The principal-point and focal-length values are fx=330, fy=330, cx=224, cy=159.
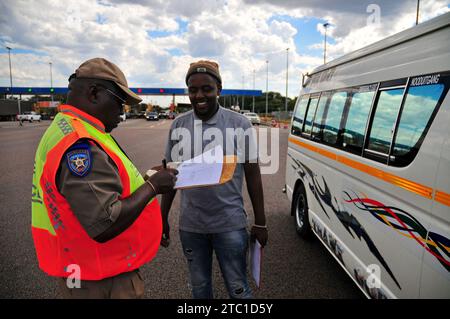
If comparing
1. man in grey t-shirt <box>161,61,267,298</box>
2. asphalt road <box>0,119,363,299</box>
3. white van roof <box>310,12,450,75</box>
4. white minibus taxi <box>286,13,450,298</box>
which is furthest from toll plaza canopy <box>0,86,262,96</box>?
man in grey t-shirt <box>161,61,267,298</box>

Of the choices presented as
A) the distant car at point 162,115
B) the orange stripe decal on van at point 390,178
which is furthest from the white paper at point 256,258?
the distant car at point 162,115

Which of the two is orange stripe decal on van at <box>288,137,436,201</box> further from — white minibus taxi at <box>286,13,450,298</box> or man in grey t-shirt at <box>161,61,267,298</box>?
man in grey t-shirt at <box>161,61,267,298</box>

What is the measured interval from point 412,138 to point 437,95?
0.32 m

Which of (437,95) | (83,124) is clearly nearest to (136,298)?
(83,124)

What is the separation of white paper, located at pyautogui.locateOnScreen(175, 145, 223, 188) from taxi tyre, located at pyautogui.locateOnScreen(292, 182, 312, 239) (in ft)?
9.44

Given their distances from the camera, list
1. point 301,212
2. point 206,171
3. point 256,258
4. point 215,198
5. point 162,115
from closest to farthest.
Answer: point 206,171 < point 215,198 < point 256,258 < point 301,212 < point 162,115

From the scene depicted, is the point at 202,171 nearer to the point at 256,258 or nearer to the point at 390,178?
the point at 256,258

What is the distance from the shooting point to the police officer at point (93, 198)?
1.42 meters

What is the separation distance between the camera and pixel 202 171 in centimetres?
196

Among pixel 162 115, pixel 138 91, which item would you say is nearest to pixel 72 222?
pixel 162 115

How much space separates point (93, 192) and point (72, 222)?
0.77ft

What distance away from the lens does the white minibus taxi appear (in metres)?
1.95

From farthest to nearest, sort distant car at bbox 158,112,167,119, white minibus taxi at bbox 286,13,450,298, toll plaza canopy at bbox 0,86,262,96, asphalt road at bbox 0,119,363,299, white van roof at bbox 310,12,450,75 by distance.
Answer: toll plaza canopy at bbox 0,86,262,96
distant car at bbox 158,112,167,119
asphalt road at bbox 0,119,363,299
white van roof at bbox 310,12,450,75
white minibus taxi at bbox 286,13,450,298
